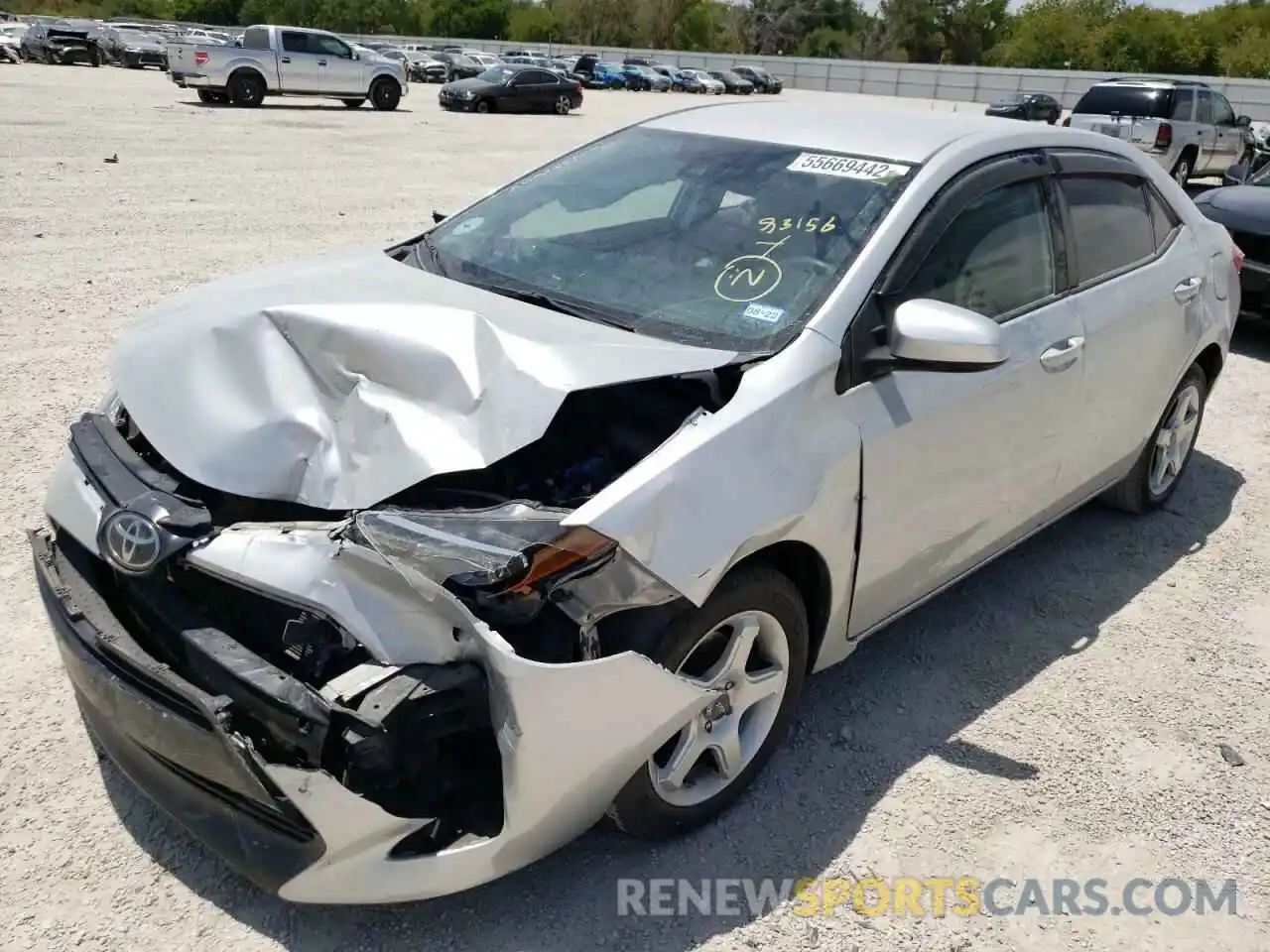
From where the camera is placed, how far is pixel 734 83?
52.0 m

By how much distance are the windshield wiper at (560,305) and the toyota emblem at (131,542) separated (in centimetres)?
125

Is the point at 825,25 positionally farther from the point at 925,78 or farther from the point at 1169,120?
the point at 1169,120

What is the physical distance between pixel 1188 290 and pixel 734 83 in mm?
51209

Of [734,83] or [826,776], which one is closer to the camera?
[826,776]

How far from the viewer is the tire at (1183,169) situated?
55.5 feet

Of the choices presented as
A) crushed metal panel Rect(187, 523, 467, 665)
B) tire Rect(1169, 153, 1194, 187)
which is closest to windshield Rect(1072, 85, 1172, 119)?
tire Rect(1169, 153, 1194, 187)

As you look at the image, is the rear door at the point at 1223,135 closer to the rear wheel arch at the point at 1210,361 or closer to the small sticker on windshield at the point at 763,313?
the rear wheel arch at the point at 1210,361

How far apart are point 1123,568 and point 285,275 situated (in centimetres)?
351

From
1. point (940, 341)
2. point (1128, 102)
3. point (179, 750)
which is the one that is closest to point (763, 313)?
point (940, 341)

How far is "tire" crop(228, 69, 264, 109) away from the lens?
24.4m

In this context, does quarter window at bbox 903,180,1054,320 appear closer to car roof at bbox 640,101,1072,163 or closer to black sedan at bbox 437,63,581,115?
car roof at bbox 640,101,1072,163

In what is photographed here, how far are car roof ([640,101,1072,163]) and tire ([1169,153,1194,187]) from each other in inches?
602

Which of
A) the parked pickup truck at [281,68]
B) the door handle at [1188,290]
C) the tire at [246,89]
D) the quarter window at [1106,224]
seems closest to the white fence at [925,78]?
the parked pickup truck at [281,68]

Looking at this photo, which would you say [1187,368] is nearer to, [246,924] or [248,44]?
[246,924]
